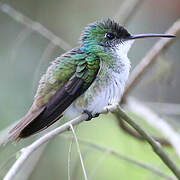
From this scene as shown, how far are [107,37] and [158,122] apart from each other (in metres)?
0.70

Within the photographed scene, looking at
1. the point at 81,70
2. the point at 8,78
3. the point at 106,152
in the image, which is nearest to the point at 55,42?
the point at 81,70

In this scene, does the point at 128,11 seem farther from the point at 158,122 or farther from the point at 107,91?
the point at 107,91

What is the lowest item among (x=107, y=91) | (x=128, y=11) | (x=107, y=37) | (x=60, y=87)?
(x=60, y=87)

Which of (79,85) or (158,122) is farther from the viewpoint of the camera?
(158,122)

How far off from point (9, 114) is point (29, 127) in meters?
2.10

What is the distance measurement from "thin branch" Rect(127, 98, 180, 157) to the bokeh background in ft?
0.50

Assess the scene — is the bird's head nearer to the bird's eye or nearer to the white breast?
the bird's eye

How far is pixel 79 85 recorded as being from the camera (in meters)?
2.72

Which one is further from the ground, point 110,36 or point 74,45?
point 110,36

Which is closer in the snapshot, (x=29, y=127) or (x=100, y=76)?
(x=29, y=127)

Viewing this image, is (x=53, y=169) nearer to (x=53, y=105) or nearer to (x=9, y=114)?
(x=9, y=114)

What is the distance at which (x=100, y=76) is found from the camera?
280cm

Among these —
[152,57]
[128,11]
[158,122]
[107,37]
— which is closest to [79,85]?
[107,37]

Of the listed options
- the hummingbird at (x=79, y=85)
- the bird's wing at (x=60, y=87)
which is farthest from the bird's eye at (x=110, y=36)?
the bird's wing at (x=60, y=87)
